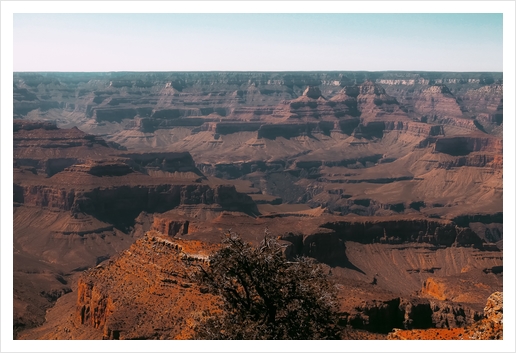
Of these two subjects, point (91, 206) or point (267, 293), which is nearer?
point (267, 293)

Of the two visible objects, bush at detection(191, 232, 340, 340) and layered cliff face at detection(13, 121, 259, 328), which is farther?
layered cliff face at detection(13, 121, 259, 328)

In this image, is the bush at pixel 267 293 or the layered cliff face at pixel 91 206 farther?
the layered cliff face at pixel 91 206

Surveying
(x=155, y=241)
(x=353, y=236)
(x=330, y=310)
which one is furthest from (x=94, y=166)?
(x=330, y=310)

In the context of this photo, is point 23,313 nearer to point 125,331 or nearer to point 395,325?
point 125,331

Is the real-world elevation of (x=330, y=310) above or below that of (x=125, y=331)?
above

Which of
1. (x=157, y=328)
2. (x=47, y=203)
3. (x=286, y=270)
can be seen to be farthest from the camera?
(x=47, y=203)

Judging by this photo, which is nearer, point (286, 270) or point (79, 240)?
point (286, 270)

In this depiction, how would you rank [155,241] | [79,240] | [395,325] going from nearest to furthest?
1. [395,325]
2. [155,241]
3. [79,240]

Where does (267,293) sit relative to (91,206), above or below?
above
